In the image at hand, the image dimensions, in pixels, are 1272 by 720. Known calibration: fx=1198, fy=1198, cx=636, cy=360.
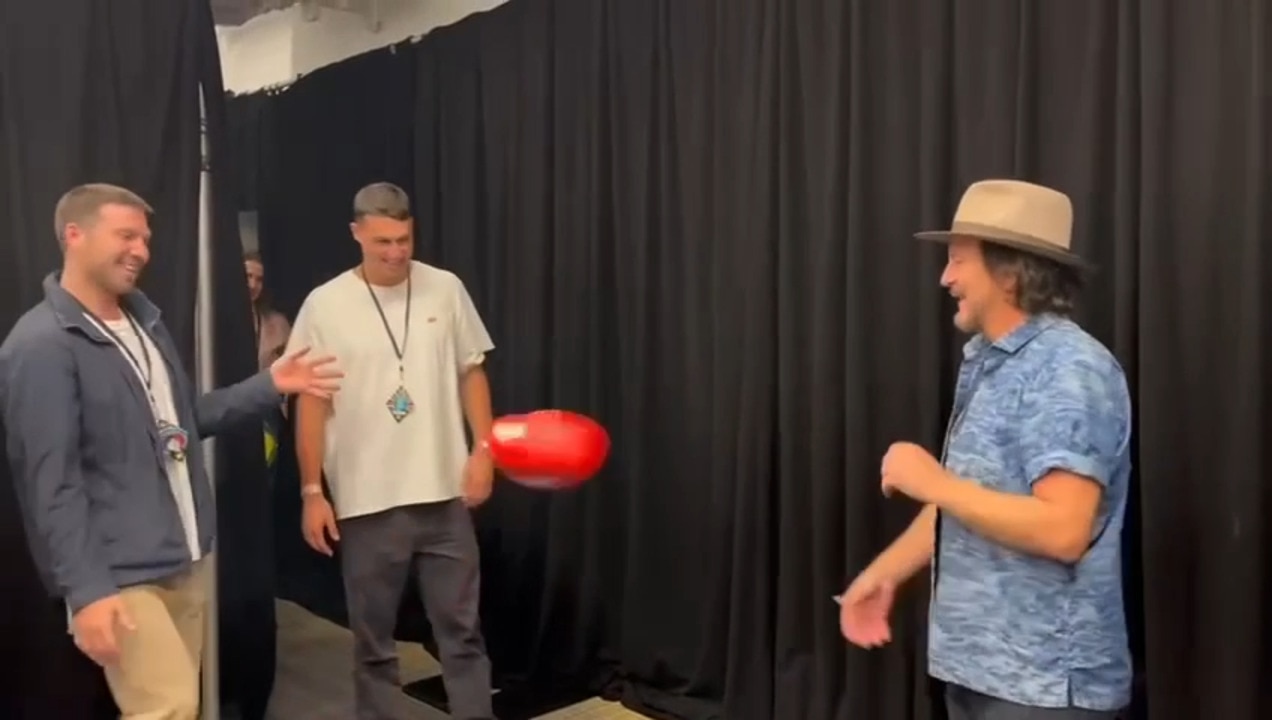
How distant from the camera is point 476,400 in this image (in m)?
3.31

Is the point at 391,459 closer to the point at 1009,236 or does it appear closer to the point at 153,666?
the point at 153,666

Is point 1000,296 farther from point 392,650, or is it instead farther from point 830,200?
point 392,650

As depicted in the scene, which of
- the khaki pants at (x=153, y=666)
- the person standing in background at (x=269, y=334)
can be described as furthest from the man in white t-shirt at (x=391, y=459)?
the person standing in background at (x=269, y=334)

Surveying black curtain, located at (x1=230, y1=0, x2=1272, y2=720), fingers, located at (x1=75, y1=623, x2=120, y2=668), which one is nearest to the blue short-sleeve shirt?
black curtain, located at (x1=230, y1=0, x2=1272, y2=720)

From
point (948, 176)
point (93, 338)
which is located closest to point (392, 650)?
point (93, 338)

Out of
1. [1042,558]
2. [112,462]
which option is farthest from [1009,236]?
[112,462]

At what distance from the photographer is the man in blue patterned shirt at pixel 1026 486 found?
1.69 m

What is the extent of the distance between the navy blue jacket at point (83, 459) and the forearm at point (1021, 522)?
1.67 metres

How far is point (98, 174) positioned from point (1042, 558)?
2.65m

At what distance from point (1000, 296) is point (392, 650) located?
2.02 meters

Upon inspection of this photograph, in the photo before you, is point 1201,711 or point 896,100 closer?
point 1201,711

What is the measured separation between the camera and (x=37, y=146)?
10.3 feet

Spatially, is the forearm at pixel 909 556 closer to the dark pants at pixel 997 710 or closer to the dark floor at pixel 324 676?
the dark pants at pixel 997 710

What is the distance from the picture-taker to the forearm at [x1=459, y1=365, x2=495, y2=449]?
3.29 metres
